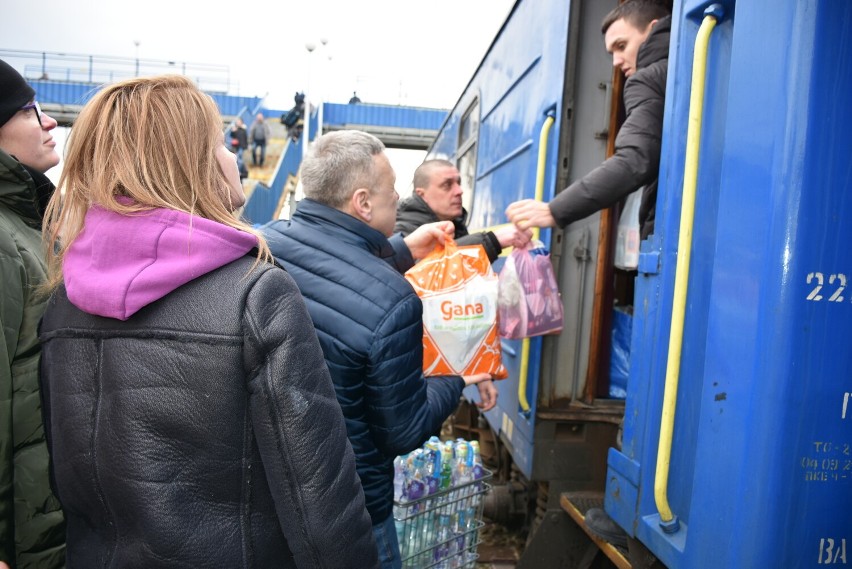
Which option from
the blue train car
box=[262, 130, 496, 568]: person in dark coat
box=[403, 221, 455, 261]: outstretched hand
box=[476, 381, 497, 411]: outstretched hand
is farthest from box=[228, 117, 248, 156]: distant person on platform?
the blue train car

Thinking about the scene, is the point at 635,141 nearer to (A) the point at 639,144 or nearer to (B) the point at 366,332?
(A) the point at 639,144

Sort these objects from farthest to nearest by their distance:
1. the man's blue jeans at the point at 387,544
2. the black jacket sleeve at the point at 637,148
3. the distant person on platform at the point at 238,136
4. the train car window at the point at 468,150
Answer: the distant person on platform at the point at 238,136
the train car window at the point at 468,150
the black jacket sleeve at the point at 637,148
the man's blue jeans at the point at 387,544

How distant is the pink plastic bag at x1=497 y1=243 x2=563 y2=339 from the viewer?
3086 millimetres

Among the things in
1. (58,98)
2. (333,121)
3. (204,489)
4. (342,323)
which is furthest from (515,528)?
(58,98)

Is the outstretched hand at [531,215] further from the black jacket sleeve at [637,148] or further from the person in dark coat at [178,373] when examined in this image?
the person in dark coat at [178,373]

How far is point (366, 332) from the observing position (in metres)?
1.93

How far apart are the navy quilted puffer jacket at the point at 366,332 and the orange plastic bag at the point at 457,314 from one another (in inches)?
22.0

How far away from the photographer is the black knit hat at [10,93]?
6.61 feet

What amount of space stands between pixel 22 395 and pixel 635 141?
7.25 ft

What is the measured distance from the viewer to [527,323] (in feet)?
10.3

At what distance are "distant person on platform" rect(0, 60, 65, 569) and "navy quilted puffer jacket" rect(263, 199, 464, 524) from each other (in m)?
0.67

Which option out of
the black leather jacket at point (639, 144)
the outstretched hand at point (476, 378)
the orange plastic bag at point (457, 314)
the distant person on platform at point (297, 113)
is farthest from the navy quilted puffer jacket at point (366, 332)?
the distant person on platform at point (297, 113)

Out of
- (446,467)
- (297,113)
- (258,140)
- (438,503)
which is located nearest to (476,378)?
(446,467)

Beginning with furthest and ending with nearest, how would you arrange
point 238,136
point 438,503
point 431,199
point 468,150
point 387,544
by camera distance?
point 238,136 < point 468,150 < point 431,199 < point 438,503 < point 387,544
